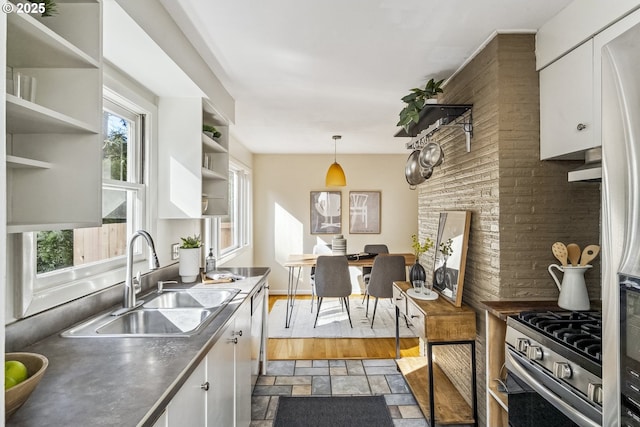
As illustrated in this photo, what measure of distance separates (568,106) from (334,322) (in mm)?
A: 3404

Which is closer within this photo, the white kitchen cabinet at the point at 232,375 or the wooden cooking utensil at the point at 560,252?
the white kitchen cabinet at the point at 232,375

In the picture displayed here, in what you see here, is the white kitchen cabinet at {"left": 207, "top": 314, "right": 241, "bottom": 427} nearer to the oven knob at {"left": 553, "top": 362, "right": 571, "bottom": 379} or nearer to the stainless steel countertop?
the stainless steel countertop

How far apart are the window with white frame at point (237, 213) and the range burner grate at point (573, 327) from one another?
12.1 feet

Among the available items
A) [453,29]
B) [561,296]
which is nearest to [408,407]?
[561,296]

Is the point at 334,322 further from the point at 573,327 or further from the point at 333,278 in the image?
the point at 573,327

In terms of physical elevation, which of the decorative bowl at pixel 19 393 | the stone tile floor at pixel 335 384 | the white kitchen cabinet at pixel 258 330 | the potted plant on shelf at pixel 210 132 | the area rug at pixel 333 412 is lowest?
the area rug at pixel 333 412

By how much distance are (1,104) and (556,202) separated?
2.36 meters

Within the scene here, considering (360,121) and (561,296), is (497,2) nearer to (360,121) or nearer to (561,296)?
(561,296)

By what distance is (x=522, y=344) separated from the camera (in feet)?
5.14

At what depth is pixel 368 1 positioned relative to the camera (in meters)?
1.71

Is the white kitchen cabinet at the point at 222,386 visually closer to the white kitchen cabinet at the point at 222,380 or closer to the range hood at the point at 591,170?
the white kitchen cabinet at the point at 222,380

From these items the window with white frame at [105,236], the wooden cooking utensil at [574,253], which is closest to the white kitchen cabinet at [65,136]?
the window with white frame at [105,236]

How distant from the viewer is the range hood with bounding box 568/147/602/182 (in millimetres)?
1465

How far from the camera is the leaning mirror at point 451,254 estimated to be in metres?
2.29
